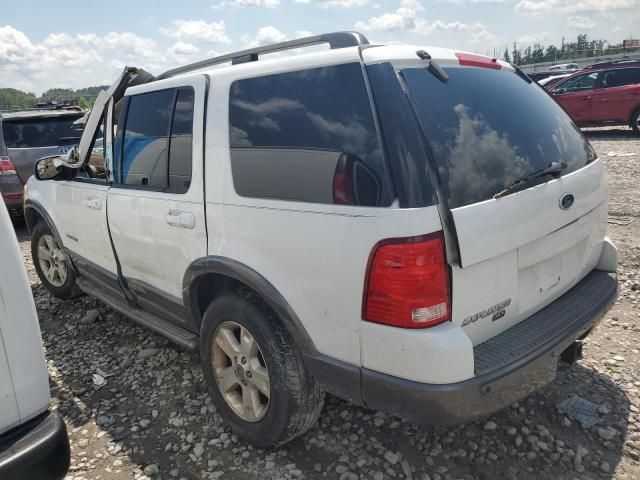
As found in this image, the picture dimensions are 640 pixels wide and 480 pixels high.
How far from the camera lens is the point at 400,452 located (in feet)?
8.55

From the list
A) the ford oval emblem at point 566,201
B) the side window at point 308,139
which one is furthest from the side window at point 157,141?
the ford oval emblem at point 566,201

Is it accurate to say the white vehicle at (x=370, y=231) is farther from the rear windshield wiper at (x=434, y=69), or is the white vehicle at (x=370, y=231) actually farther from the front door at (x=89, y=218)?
the front door at (x=89, y=218)

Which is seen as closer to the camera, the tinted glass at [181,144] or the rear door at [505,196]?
the rear door at [505,196]

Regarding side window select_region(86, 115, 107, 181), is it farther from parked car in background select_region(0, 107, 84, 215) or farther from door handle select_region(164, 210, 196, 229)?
parked car in background select_region(0, 107, 84, 215)

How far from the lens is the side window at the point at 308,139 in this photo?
79.4 inches

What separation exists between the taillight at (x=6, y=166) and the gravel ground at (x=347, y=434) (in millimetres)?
4746

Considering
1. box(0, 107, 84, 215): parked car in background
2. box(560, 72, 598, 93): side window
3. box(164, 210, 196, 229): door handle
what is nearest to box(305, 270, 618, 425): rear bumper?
box(164, 210, 196, 229): door handle

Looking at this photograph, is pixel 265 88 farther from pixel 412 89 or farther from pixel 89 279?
pixel 89 279

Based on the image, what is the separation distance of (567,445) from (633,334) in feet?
4.74

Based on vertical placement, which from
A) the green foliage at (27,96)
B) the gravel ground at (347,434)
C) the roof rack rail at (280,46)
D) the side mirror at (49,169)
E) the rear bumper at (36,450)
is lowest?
Result: the gravel ground at (347,434)

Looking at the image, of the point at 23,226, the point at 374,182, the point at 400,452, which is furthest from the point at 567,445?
the point at 23,226

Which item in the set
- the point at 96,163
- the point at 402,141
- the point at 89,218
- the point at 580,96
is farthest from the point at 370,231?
the point at 580,96

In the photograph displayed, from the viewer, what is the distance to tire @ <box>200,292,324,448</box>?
2.37 m

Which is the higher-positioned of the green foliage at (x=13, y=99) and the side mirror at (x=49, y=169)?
the green foliage at (x=13, y=99)
